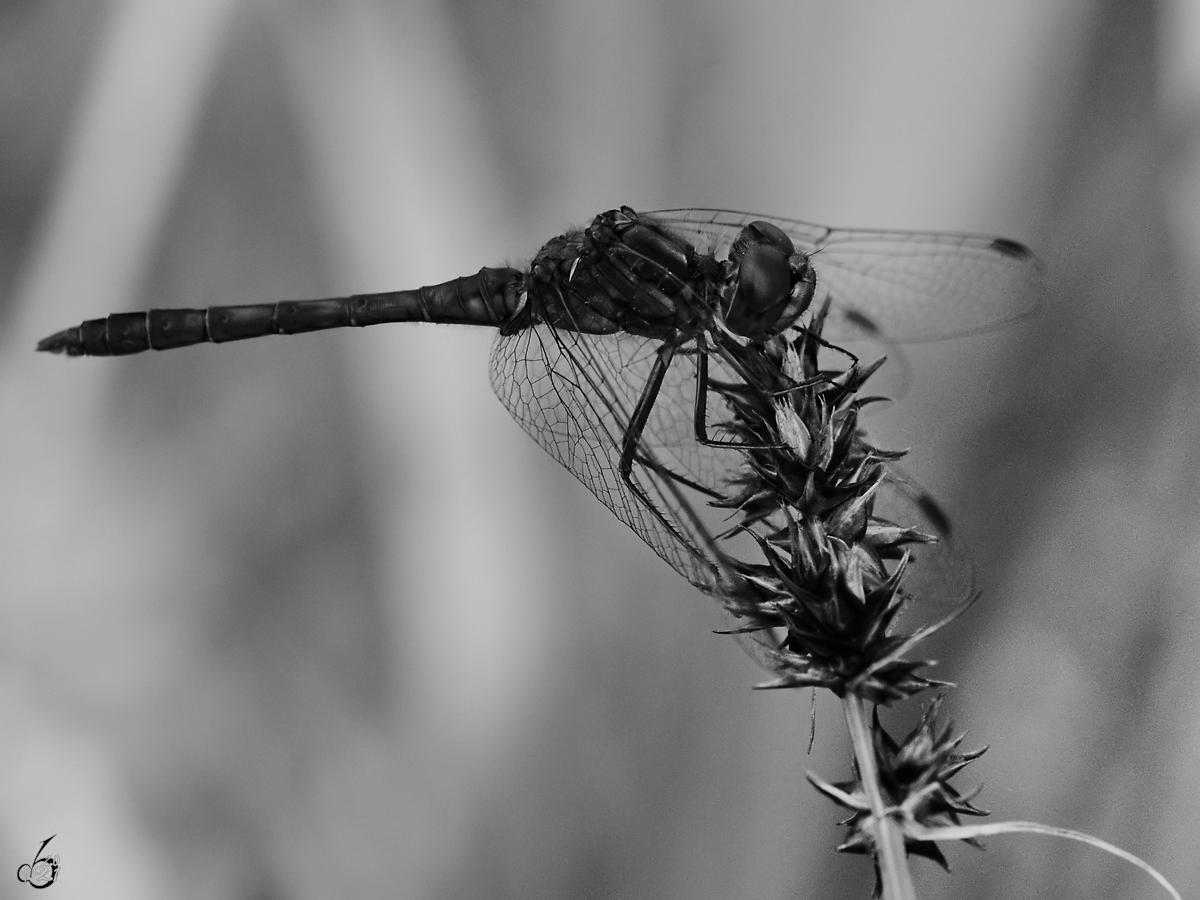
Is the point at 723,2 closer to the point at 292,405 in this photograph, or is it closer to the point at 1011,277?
the point at 1011,277

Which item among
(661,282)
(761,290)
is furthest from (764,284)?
(661,282)

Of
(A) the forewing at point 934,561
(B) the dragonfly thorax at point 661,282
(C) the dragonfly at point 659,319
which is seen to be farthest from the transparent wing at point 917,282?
(A) the forewing at point 934,561

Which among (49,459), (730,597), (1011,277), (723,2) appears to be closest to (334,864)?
(49,459)

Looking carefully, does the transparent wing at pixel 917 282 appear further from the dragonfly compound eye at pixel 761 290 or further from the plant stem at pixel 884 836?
the plant stem at pixel 884 836

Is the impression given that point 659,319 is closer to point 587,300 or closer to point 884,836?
point 587,300

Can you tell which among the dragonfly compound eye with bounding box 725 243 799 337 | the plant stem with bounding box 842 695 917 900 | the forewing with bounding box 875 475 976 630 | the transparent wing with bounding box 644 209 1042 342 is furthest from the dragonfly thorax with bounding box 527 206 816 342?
the plant stem with bounding box 842 695 917 900

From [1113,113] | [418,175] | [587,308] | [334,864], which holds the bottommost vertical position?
[334,864]

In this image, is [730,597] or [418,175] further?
[418,175]
